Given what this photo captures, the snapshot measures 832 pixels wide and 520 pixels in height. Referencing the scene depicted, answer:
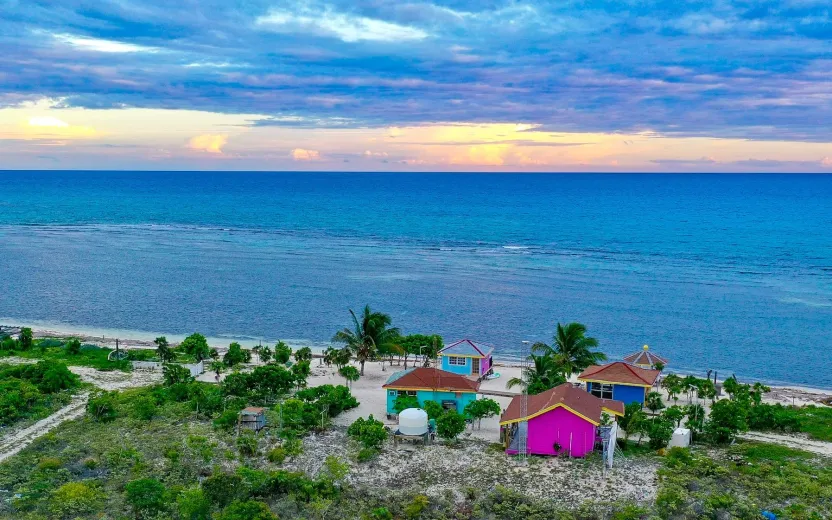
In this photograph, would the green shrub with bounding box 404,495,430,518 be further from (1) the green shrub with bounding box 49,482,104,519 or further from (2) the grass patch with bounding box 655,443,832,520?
(1) the green shrub with bounding box 49,482,104,519

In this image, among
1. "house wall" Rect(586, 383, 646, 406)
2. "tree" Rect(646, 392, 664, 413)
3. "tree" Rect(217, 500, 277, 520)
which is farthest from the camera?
"house wall" Rect(586, 383, 646, 406)

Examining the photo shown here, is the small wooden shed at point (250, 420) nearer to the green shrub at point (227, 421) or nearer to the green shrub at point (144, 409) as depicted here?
the green shrub at point (227, 421)

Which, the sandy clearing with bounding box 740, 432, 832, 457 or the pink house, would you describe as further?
the sandy clearing with bounding box 740, 432, 832, 457

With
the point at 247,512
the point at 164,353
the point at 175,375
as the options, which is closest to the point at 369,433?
the point at 247,512

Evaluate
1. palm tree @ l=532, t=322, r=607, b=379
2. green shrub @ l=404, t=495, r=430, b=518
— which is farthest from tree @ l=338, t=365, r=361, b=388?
green shrub @ l=404, t=495, r=430, b=518

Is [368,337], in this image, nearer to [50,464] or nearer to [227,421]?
[227,421]

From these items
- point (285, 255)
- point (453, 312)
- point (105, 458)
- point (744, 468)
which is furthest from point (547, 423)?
point (285, 255)

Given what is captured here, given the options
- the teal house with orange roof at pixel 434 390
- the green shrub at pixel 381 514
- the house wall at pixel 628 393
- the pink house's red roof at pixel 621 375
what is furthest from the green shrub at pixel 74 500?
the house wall at pixel 628 393
